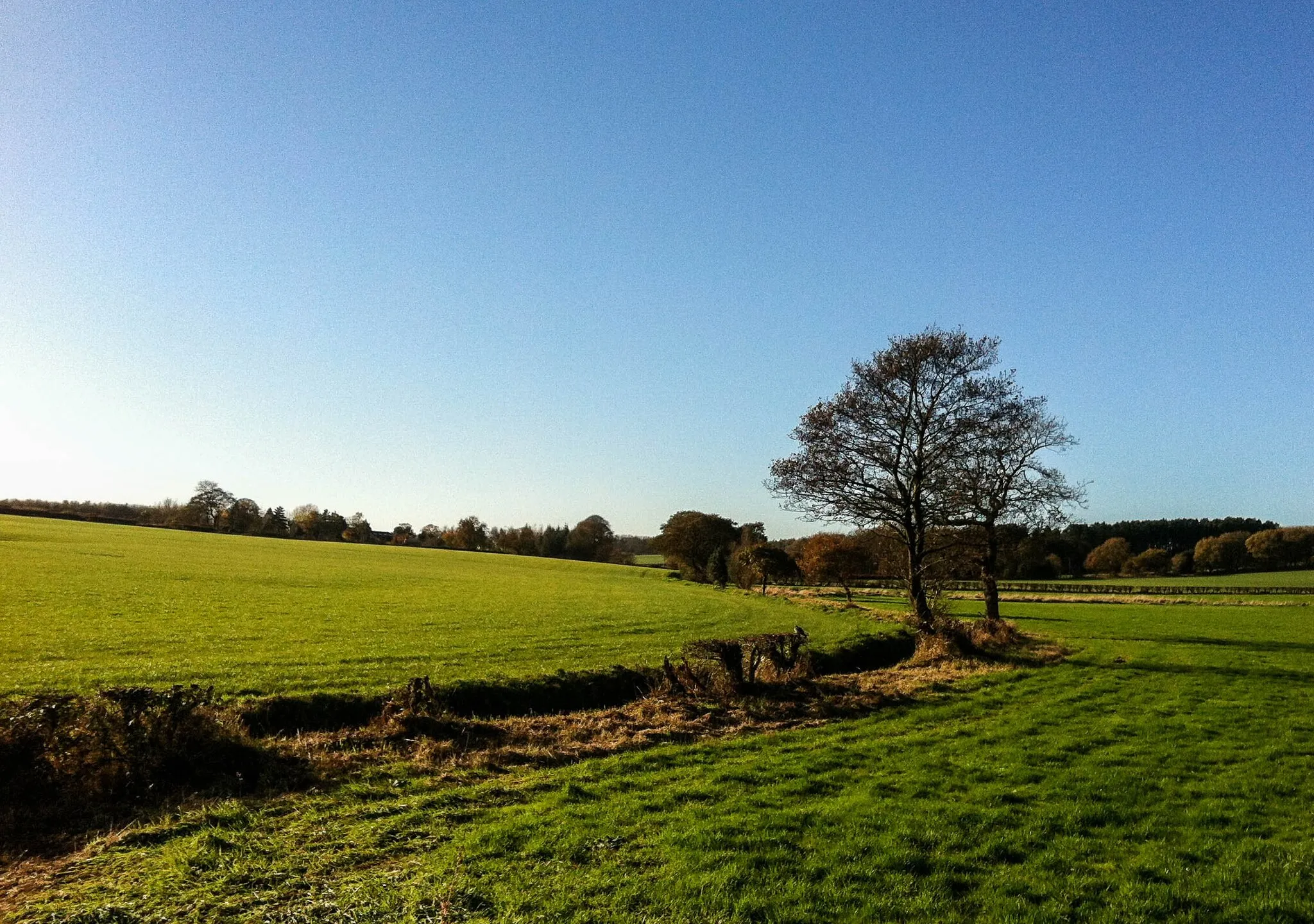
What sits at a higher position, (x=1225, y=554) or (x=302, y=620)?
(x=1225, y=554)

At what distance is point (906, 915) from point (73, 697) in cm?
1265

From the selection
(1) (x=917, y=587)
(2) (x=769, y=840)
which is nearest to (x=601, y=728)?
(2) (x=769, y=840)

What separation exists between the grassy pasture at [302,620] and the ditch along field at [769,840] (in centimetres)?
821

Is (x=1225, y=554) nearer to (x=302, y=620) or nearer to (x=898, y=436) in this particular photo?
(x=898, y=436)

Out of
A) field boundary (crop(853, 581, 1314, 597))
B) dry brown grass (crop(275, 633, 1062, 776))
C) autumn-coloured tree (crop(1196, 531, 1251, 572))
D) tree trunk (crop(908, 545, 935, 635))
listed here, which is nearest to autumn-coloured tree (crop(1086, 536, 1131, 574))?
autumn-coloured tree (crop(1196, 531, 1251, 572))

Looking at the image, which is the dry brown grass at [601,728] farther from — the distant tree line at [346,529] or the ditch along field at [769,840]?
the distant tree line at [346,529]

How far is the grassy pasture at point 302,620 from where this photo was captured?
17.7 metres

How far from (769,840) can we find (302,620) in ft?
81.3

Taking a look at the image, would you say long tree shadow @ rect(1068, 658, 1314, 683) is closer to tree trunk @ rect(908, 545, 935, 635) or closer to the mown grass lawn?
→ tree trunk @ rect(908, 545, 935, 635)

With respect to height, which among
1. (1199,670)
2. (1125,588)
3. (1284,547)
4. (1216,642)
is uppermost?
(1284,547)

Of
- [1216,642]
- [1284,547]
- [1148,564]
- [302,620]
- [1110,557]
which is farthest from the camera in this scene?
[1110,557]

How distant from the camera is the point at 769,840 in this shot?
8.23 metres

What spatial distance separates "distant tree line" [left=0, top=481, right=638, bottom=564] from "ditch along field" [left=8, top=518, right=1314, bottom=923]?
125m

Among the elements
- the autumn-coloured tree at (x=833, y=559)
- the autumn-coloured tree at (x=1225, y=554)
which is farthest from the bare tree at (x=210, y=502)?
the autumn-coloured tree at (x=1225, y=554)
